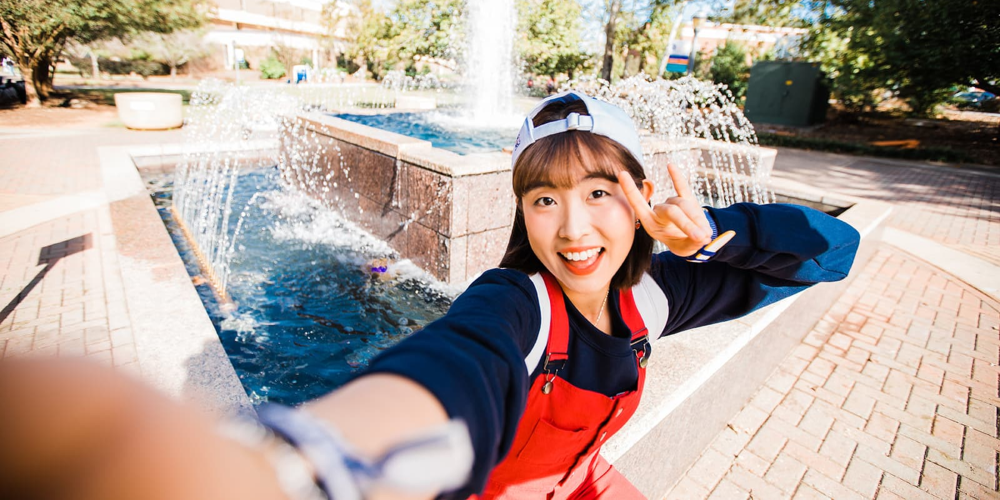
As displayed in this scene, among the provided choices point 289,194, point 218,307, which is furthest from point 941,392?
point 289,194

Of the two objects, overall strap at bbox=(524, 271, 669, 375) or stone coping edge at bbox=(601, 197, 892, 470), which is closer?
overall strap at bbox=(524, 271, 669, 375)

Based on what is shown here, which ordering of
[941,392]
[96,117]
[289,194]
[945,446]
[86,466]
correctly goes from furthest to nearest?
[96,117], [289,194], [941,392], [945,446], [86,466]

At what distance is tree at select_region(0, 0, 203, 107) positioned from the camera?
14.0 metres

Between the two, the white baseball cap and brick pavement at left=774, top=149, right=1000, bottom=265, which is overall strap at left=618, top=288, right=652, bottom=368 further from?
brick pavement at left=774, top=149, right=1000, bottom=265

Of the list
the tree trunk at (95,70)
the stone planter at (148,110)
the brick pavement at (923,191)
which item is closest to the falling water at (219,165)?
the stone planter at (148,110)

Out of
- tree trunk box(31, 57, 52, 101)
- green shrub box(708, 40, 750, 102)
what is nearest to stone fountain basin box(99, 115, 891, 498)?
tree trunk box(31, 57, 52, 101)

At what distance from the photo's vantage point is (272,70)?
3806cm

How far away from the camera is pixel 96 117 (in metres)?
15.0

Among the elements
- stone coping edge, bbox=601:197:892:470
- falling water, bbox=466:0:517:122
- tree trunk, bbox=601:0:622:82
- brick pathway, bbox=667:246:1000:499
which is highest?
tree trunk, bbox=601:0:622:82

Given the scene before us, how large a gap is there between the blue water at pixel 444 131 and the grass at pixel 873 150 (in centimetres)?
1339

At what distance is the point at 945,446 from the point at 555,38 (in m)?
29.2

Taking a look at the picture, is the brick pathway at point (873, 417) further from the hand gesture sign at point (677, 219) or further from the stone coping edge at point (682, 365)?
the hand gesture sign at point (677, 219)

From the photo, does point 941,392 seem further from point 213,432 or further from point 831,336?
point 213,432

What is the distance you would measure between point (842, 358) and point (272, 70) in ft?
139
